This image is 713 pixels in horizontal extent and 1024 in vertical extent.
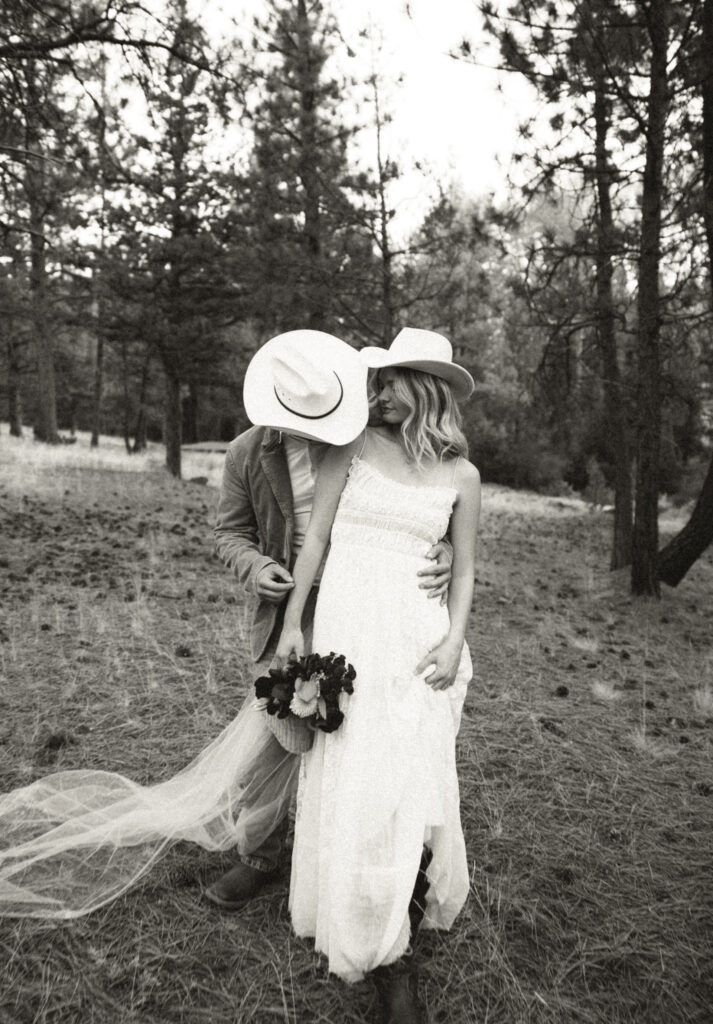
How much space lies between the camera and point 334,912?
219 centimetres

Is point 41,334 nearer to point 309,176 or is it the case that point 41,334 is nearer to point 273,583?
point 309,176

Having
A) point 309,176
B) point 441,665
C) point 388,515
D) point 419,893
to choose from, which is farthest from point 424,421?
point 309,176

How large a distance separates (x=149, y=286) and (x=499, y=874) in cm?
1604

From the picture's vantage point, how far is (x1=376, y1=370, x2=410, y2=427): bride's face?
2550 mm

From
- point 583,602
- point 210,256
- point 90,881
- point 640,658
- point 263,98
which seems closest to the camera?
point 90,881

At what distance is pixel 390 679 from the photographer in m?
2.33

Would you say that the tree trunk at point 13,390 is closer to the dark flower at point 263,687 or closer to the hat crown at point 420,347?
the hat crown at point 420,347

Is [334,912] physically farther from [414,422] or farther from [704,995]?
[414,422]

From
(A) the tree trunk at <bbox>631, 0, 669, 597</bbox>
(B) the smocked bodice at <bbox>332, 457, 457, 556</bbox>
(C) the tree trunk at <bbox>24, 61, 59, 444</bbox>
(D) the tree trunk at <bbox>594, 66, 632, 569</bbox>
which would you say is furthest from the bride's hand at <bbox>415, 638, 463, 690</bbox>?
(C) the tree trunk at <bbox>24, 61, 59, 444</bbox>

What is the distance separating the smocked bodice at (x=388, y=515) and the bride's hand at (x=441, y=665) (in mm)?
318

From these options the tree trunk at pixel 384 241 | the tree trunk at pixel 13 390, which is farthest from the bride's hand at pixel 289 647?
the tree trunk at pixel 13 390

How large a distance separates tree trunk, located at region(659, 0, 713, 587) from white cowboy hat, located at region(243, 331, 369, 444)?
5.62 meters

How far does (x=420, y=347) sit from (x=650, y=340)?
6130mm

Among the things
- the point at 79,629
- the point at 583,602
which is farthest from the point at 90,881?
the point at 583,602
